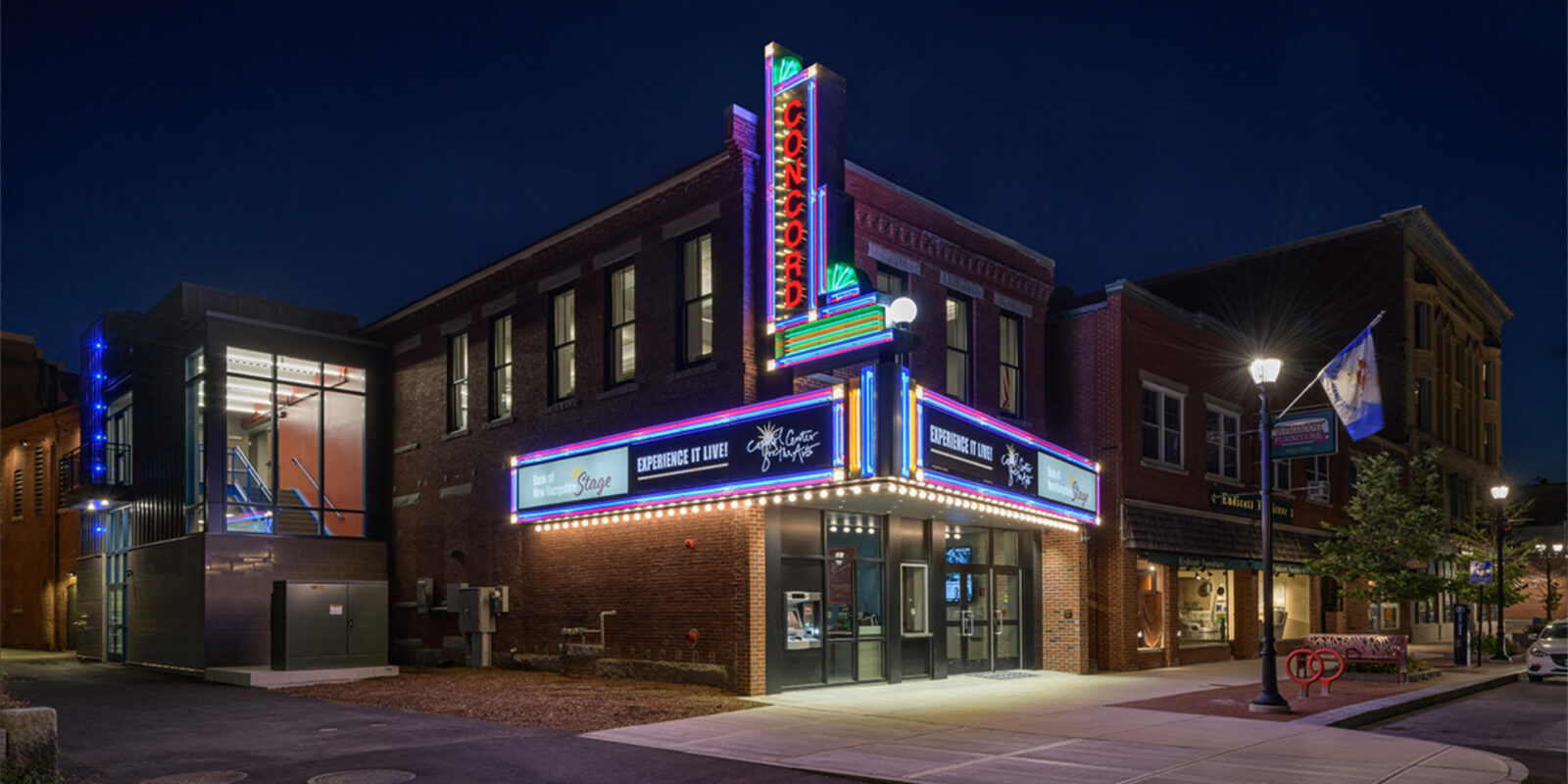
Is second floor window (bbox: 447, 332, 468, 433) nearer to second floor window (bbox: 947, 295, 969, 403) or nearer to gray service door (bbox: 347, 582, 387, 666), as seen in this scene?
gray service door (bbox: 347, 582, 387, 666)

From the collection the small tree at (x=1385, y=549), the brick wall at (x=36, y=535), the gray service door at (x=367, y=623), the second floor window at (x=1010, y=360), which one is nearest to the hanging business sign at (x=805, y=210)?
the second floor window at (x=1010, y=360)

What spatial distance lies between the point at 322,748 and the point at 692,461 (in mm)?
7707

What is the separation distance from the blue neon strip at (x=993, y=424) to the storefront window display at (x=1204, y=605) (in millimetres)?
7082

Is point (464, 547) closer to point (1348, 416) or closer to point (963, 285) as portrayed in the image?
point (963, 285)

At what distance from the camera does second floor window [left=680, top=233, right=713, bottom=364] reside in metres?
20.8

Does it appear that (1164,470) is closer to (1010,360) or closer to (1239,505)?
(1239,505)

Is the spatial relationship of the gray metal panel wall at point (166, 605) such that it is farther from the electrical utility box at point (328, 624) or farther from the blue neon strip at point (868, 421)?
the blue neon strip at point (868, 421)

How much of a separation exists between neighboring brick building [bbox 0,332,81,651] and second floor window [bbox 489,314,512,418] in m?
18.8

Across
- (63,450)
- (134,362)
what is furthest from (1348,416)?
(63,450)

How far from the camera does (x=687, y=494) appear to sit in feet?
62.8

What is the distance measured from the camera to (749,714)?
1616 centimetres

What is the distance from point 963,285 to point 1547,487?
9519cm

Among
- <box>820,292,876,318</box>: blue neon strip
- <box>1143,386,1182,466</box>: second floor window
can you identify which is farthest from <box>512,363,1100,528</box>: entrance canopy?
<box>1143,386,1182,466</box>: second floor window

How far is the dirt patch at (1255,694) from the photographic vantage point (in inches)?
672
